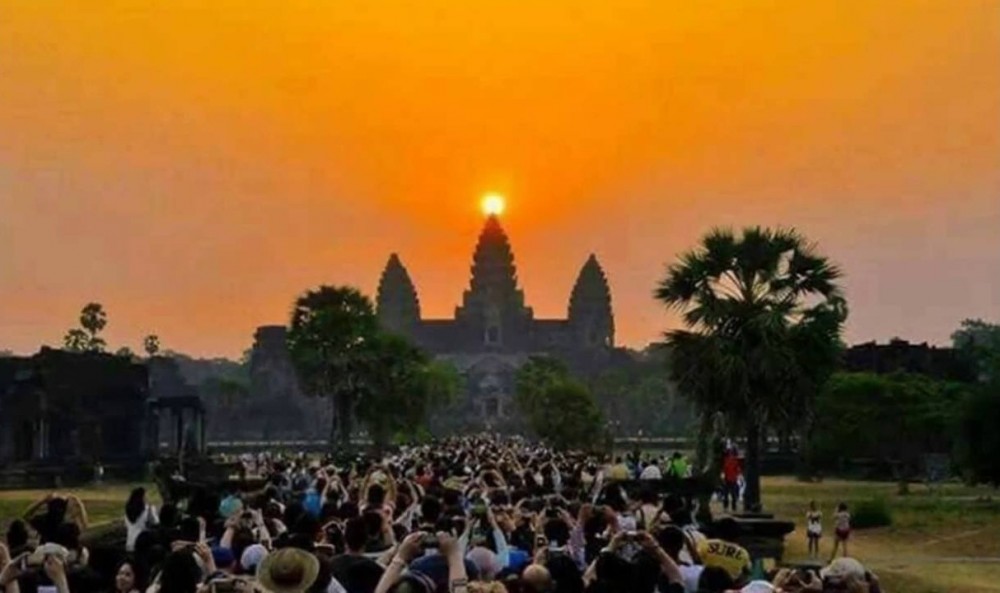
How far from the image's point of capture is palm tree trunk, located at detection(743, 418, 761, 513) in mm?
33875

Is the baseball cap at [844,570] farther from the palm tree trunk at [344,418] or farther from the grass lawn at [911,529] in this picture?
the palm tree trunk at [344,418]

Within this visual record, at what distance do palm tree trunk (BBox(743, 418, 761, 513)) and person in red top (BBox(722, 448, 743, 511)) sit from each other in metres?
5.85

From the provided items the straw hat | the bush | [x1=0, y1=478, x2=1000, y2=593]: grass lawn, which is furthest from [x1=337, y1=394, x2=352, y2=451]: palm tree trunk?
the straw hat

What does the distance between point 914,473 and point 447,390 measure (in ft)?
293

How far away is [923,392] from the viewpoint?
238 feet

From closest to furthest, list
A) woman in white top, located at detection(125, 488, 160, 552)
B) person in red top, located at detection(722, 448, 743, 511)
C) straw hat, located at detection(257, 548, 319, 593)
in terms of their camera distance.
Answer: straw hat, located at detection(257, 548, 319, 593) < woman in white top, located at detection(125, 488, 160, 552) < person in red top, located at detection(722, 448, 743, 511)

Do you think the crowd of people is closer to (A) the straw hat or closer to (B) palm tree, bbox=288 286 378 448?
(A) the straw hat

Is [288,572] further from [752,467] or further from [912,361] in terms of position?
[912,361]

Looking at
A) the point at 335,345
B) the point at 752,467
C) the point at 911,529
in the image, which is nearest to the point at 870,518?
the point at 911,529

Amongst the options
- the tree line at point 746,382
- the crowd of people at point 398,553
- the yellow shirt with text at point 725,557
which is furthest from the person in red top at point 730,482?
the yellow shirt with text at point 725,557

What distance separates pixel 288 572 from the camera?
879 centimetres

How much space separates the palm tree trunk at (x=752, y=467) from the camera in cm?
3388

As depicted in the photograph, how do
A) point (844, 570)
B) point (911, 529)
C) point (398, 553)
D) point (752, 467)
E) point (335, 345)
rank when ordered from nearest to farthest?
point (844, 570), point (398, 553), point (752, 467), point (911, 529), point (335, 345)

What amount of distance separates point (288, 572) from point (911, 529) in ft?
104
